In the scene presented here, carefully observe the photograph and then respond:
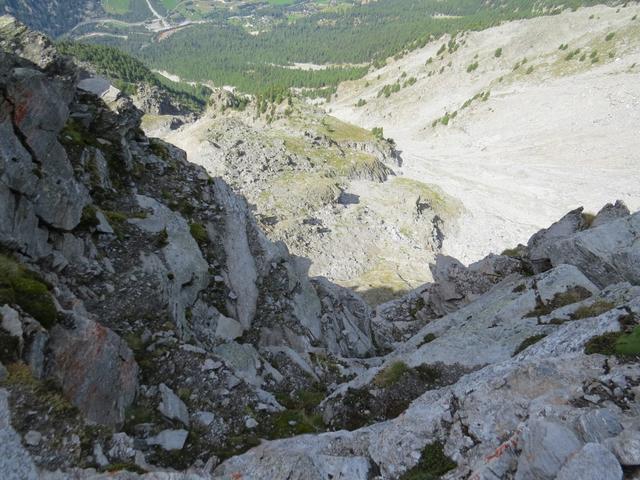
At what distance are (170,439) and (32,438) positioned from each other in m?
4.17

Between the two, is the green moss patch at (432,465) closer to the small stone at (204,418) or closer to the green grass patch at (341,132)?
the small stone at (204,418)

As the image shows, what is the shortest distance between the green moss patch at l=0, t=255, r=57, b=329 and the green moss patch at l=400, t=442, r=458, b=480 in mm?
10024

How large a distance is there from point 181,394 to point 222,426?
178cm

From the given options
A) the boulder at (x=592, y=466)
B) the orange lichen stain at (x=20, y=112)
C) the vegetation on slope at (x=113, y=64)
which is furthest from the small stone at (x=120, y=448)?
the vegetation on slope at (x=113, y=64)

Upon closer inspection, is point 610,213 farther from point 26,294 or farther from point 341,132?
point 341,132

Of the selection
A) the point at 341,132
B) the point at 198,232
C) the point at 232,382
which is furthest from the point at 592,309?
the point at 341,132

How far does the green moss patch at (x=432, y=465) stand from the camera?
853 cm

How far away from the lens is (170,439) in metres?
11.1

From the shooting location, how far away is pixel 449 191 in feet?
253

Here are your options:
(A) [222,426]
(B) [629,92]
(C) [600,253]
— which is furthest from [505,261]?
(B) [629,92]

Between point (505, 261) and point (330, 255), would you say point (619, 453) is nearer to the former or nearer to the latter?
point (505, 261)

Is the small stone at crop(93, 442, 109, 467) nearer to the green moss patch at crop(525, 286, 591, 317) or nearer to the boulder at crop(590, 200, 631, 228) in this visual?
the green moss patch at crop(525, 286, 591, 317)

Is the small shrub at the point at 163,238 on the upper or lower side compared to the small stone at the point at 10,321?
lower

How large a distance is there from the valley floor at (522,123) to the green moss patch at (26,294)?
58.6 metres
